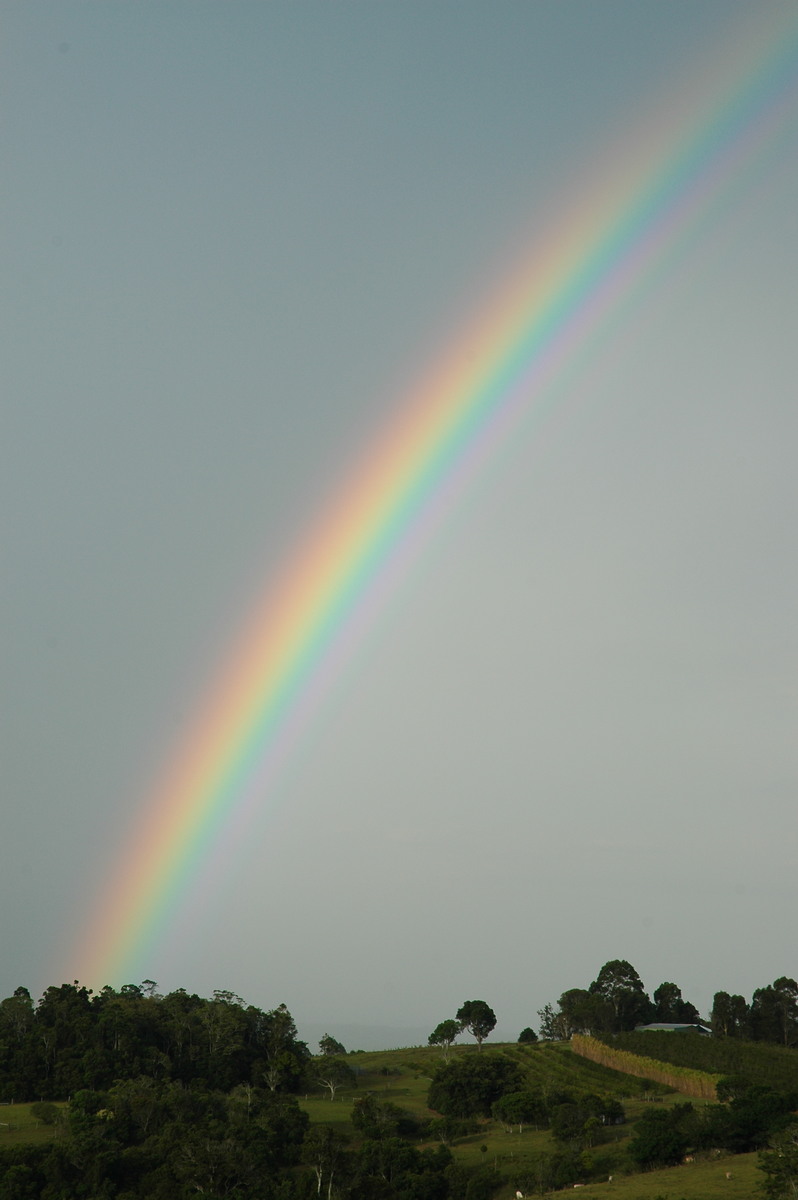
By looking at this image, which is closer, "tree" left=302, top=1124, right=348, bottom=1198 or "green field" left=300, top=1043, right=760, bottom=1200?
"green field" left=300, top=1043, right=760, bottom=1200

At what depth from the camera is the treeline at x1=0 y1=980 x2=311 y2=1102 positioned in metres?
90.3

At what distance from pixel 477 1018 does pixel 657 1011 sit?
27.9m

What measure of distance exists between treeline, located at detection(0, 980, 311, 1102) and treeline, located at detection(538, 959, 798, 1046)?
40.4m

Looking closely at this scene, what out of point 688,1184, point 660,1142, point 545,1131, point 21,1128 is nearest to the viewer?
point 688,1184

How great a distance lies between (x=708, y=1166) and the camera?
6141 centimetres

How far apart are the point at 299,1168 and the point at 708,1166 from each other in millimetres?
25633

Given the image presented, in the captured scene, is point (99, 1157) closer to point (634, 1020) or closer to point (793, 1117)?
point (793, 1117)

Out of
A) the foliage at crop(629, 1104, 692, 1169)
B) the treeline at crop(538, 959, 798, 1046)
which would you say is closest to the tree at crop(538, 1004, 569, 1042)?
the treeline at crop(538, 959, 798, 1046)

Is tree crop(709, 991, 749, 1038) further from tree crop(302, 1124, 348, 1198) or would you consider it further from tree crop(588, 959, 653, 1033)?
tree crop(302, 1124, 348, 1198)

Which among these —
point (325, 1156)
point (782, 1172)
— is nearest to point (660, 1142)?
point (782, 1172)

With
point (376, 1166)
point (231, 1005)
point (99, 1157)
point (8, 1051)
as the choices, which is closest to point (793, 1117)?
point (376, 1166)

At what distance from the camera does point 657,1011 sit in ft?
442

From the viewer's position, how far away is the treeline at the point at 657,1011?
120750mm

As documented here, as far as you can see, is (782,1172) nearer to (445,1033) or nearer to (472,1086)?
(472,1086)
